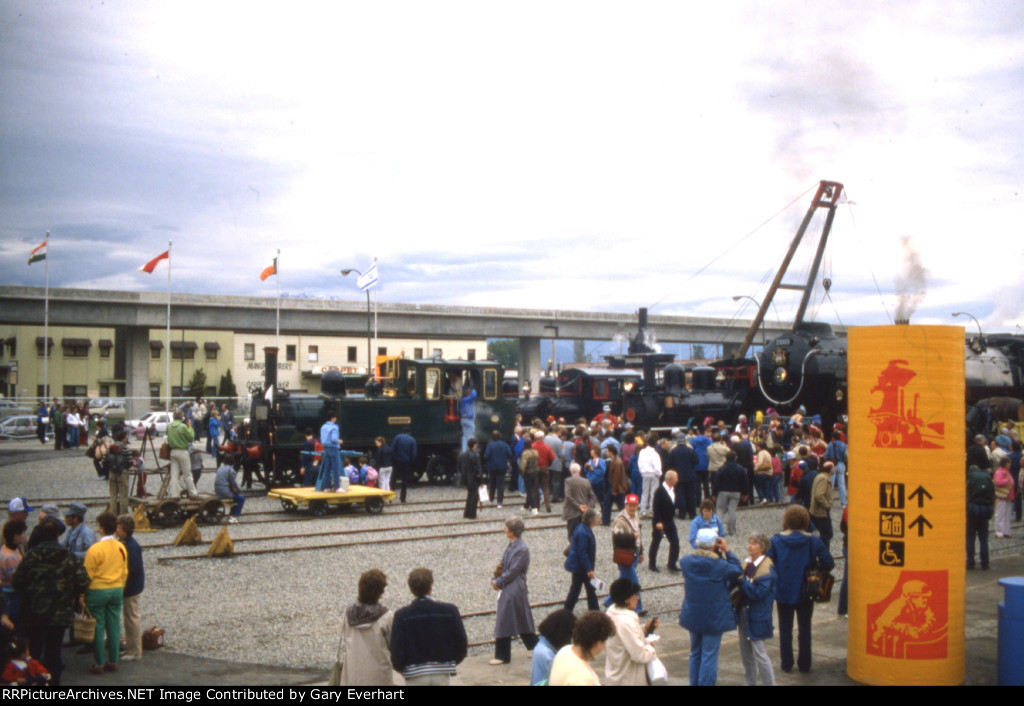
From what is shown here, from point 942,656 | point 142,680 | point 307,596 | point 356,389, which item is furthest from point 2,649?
point 356,389

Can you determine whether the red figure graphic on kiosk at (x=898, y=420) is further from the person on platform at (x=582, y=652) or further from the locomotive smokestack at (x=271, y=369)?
the locomotive smokestack at (x=271, y=369)

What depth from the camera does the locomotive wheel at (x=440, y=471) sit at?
22281mm

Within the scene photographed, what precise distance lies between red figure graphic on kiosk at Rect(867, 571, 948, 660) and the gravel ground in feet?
10.4

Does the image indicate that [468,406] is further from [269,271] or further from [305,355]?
[305,355]

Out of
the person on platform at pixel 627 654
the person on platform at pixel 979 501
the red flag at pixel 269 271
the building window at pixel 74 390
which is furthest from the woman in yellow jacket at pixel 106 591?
the building window at pixel 74 390

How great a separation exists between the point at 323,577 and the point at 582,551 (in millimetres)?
4407

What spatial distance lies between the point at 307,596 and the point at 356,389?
41.3 feet

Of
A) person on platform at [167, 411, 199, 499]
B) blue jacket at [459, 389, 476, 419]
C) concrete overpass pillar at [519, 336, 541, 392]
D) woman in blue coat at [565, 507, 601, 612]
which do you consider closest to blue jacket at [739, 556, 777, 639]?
woman in blue coat at [565, 507, 601, 612]

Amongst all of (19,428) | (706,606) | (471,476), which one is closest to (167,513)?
(471,476)

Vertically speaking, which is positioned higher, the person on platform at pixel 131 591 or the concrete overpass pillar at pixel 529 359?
the concrete overpass pillar at pixel 529 359

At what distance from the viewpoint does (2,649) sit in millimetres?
6402

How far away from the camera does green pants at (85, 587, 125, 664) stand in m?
7.72

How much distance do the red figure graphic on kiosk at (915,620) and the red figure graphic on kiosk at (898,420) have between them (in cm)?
113

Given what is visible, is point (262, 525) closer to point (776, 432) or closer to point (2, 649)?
point (2, 649)
